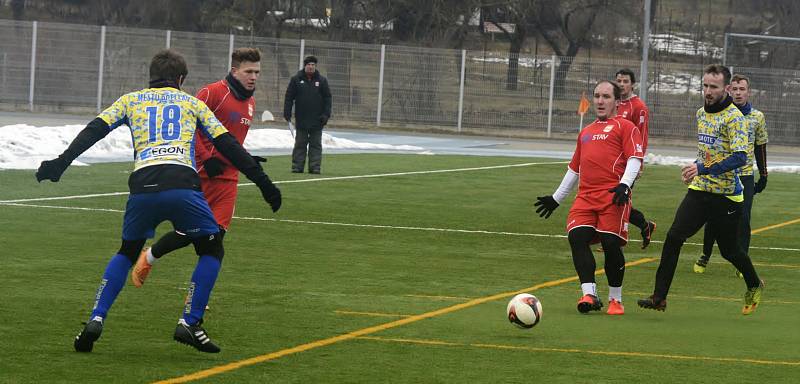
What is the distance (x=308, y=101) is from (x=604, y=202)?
1471 centimetres

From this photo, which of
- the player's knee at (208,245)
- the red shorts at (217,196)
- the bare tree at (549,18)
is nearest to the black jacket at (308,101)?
the red shorts at (217,196)

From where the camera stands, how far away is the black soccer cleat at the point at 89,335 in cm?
839

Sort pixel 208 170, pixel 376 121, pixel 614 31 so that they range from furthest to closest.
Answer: pixel 614 31, pixel 376 121, pixel 208 170

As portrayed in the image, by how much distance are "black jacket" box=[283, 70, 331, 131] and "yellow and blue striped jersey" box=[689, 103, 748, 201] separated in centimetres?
1409

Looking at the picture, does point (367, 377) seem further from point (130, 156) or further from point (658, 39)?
point (658, 39)

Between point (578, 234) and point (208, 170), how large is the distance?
287 cm

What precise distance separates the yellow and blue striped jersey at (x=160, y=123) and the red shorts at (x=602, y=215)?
11.4 feet

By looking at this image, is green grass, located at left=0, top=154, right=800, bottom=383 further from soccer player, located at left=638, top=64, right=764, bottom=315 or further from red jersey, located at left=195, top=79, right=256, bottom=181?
red jersey, located at left=195, top=79, right=256, bottom=181

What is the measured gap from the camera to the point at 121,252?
8750 mm

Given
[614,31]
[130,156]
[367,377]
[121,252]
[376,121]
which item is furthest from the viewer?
[614,31]

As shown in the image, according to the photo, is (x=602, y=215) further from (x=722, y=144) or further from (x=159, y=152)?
(x=159, y=152)

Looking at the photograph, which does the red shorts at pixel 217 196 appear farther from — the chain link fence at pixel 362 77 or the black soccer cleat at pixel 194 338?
the chain link fence at pixel 362 77

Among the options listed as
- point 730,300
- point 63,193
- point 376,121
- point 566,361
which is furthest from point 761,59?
point 566,361

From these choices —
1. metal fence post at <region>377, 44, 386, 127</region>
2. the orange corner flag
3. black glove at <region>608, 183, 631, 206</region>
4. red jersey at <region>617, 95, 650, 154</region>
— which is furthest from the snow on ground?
black glove at <region>608, 183, 631, 206</region>
